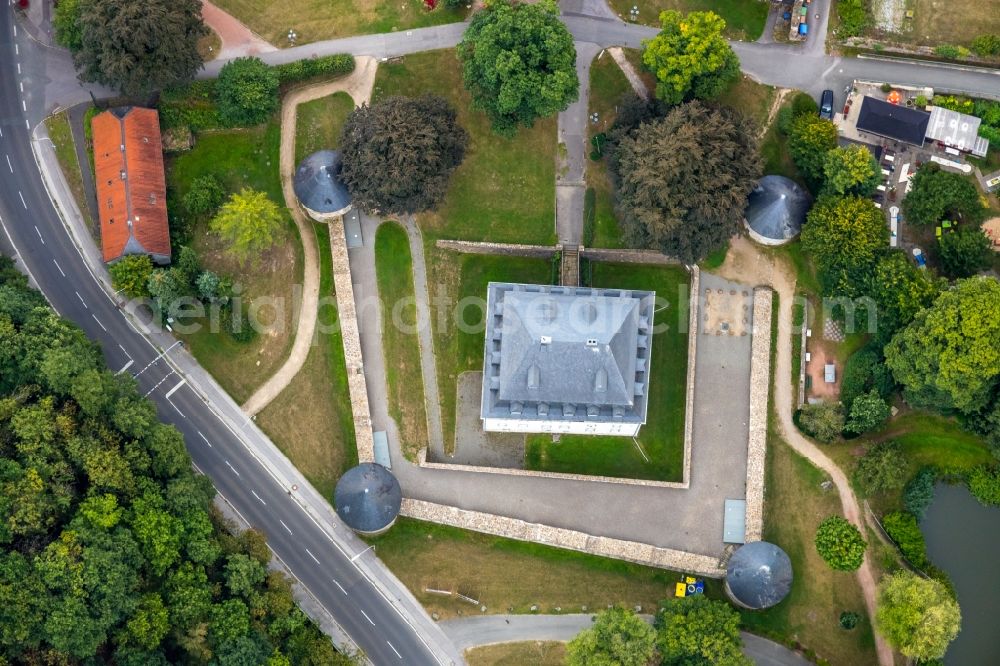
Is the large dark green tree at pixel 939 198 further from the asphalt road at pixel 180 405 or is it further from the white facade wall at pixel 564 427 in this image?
the asphalt road at pixel 180 405

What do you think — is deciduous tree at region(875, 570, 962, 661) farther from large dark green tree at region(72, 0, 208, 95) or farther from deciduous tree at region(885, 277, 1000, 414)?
large dark green tree at region(72, 0, 208, 95)

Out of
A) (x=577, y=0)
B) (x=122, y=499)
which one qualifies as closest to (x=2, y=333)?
(x=122, y=499)

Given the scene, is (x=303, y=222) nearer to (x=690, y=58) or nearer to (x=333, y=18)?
(x=333, y=18)

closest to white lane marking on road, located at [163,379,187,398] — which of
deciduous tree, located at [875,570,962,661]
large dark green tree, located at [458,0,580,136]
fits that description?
large dark green tree, located at [458,0,580,136]

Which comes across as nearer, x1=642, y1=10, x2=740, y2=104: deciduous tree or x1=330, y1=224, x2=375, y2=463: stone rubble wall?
x1=642, y1=10, x2=740, y2=104: deciduous tree

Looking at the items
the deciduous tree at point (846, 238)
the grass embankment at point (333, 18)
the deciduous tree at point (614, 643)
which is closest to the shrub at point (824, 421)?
the deciduous tree at point (846, 238)

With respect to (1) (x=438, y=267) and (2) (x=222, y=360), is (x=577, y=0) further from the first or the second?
(2) (x=222, y=360)
